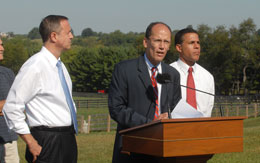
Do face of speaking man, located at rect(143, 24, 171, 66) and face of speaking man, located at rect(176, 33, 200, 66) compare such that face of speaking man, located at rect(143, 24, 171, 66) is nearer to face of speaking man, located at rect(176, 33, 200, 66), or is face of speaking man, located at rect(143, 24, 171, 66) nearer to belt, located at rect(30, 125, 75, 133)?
belt, located at rect(30, 125, 75, 133)

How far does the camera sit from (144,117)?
4.85 m

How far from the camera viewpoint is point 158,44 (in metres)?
5.21

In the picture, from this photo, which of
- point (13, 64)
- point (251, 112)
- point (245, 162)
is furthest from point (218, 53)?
point (245, 162)

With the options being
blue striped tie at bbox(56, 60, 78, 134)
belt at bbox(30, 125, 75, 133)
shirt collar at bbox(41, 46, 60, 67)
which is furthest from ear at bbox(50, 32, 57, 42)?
belt at bbox(30, 125, 75, 133)

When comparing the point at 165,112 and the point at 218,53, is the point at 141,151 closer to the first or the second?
the point at 165,112

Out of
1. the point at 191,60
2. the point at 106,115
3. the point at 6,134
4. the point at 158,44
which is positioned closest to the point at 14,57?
the point at 106,115

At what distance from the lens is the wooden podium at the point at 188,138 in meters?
4.06

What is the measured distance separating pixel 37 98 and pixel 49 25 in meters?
0.78

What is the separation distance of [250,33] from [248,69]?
8.25 m

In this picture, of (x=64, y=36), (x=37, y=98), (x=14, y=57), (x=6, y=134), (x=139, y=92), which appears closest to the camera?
(x=37, y=98)

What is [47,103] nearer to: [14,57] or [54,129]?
[54,129]

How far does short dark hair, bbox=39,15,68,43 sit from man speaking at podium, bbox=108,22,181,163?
2.49 ft

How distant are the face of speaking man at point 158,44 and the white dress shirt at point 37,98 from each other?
3.28 ft

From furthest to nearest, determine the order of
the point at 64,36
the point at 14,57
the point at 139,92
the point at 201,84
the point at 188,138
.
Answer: the point at 14,57 → the point at 201,84 → the point at 64,36 → the point at 139,92 → the point at 188,138
